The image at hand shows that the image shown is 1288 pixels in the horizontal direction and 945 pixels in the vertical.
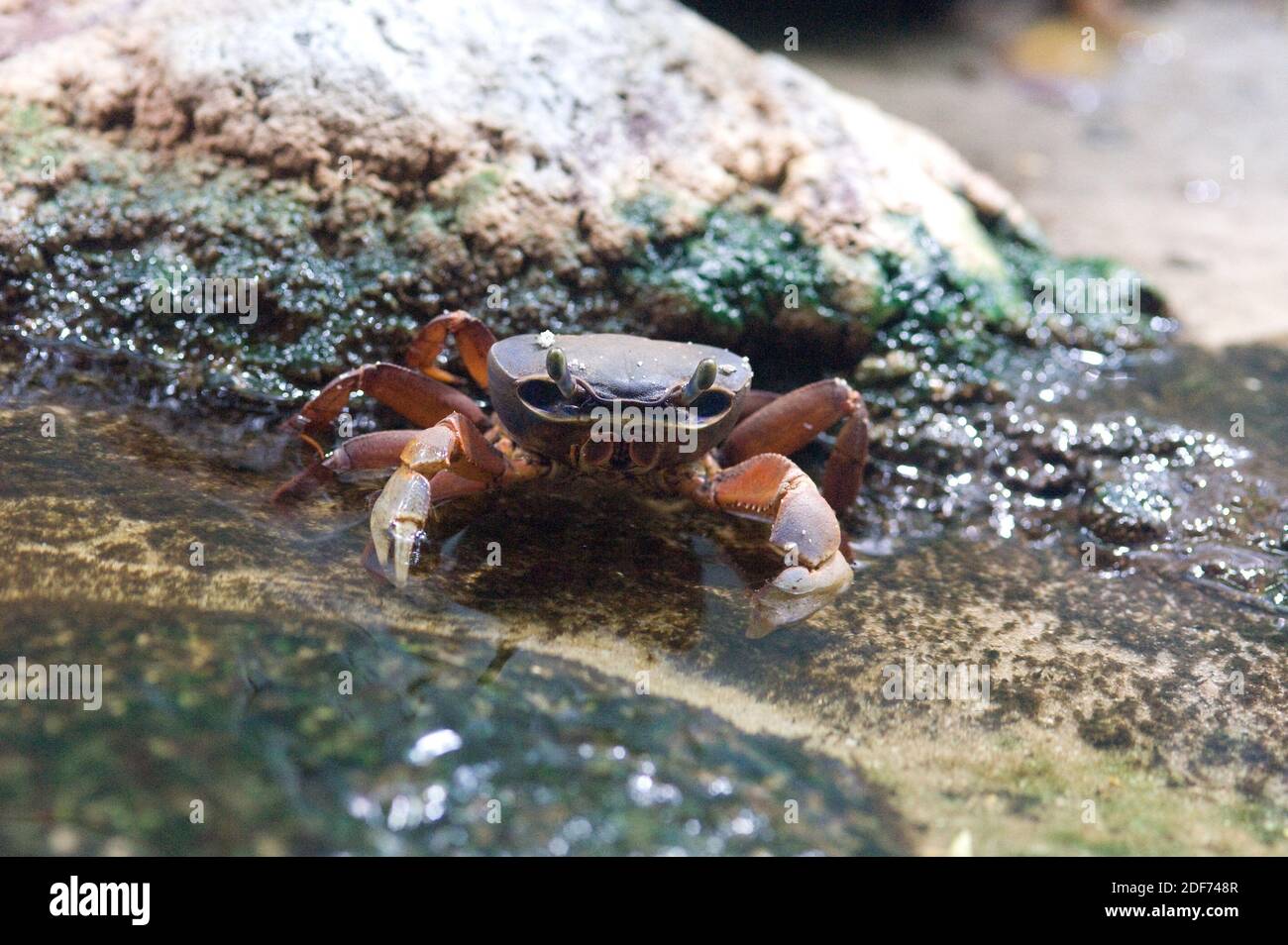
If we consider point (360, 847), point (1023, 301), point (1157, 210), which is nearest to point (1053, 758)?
point (360, 847)

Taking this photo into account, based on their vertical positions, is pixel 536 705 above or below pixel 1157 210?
below

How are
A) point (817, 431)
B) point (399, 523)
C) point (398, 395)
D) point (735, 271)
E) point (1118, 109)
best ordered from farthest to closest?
1. point (1118, 109)
2. point (735, 271)
3. point (817, 431)
4. point (398, 395)
5. point (399, 523)

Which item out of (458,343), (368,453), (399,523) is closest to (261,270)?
(458,343)

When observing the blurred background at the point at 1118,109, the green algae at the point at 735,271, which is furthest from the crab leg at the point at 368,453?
the blurred background at the point at 1118,109

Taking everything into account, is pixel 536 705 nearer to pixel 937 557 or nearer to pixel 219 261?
pixel 937 557


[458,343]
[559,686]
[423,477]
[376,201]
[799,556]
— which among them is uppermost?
[376,201]

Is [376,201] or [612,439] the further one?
[376,201]

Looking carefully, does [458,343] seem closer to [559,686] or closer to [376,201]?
[376,201]

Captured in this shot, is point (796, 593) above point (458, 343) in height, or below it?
below
